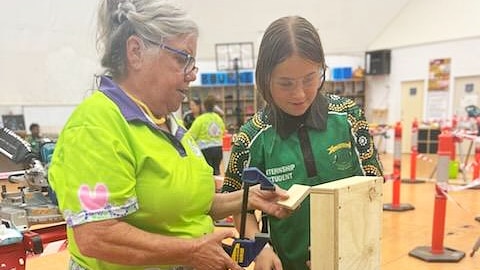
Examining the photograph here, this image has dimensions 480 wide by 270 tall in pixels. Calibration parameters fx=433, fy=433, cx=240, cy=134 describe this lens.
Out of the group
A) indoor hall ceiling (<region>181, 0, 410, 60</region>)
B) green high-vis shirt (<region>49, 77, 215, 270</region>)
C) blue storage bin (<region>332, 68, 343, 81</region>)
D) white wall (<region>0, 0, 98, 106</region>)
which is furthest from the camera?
blue storage bin (<region>332, 68, 343, 81</region>)

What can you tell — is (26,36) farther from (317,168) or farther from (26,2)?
(317,168)

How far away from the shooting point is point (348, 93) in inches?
492

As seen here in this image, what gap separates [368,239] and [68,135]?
0.65 metres

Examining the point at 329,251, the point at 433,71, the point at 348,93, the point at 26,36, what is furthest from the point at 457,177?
the point at 26,36

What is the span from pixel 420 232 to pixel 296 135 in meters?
3.46

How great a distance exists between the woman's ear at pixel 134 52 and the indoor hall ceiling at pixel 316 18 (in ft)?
36.0

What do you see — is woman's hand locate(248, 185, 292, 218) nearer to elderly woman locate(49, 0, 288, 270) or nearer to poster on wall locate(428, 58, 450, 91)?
elderly woman locate(49, 0, 288, 270)

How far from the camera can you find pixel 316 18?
39.4ft

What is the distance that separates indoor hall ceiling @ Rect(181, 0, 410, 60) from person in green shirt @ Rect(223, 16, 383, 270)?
35.3 ft

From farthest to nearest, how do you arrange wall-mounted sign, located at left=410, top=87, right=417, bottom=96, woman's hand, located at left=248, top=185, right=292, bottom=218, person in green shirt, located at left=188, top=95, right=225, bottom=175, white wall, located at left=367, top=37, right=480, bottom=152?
wall-mounted sign, located at left=410, top=87, right=417, bottom=96, white wall, located at left=367, top=37, right=480, bottom=152, person in green shirt, located at left=188, top=95, right=225, bottom=175, woman's hand, located at left=248, top=185, right=292, bottom=218

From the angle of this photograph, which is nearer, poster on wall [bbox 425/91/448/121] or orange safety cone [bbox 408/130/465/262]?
orange safety cone [bbox 408/130/465/262]

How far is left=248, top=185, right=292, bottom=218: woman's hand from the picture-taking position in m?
1.07

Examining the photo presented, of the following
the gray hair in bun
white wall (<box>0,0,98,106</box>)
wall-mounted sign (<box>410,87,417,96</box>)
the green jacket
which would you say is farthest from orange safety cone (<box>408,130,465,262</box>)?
wall-mounted sign (<box>410,87,417,96</box>)

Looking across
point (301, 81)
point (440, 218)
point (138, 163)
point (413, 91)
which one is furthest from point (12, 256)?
point (413, 91)
